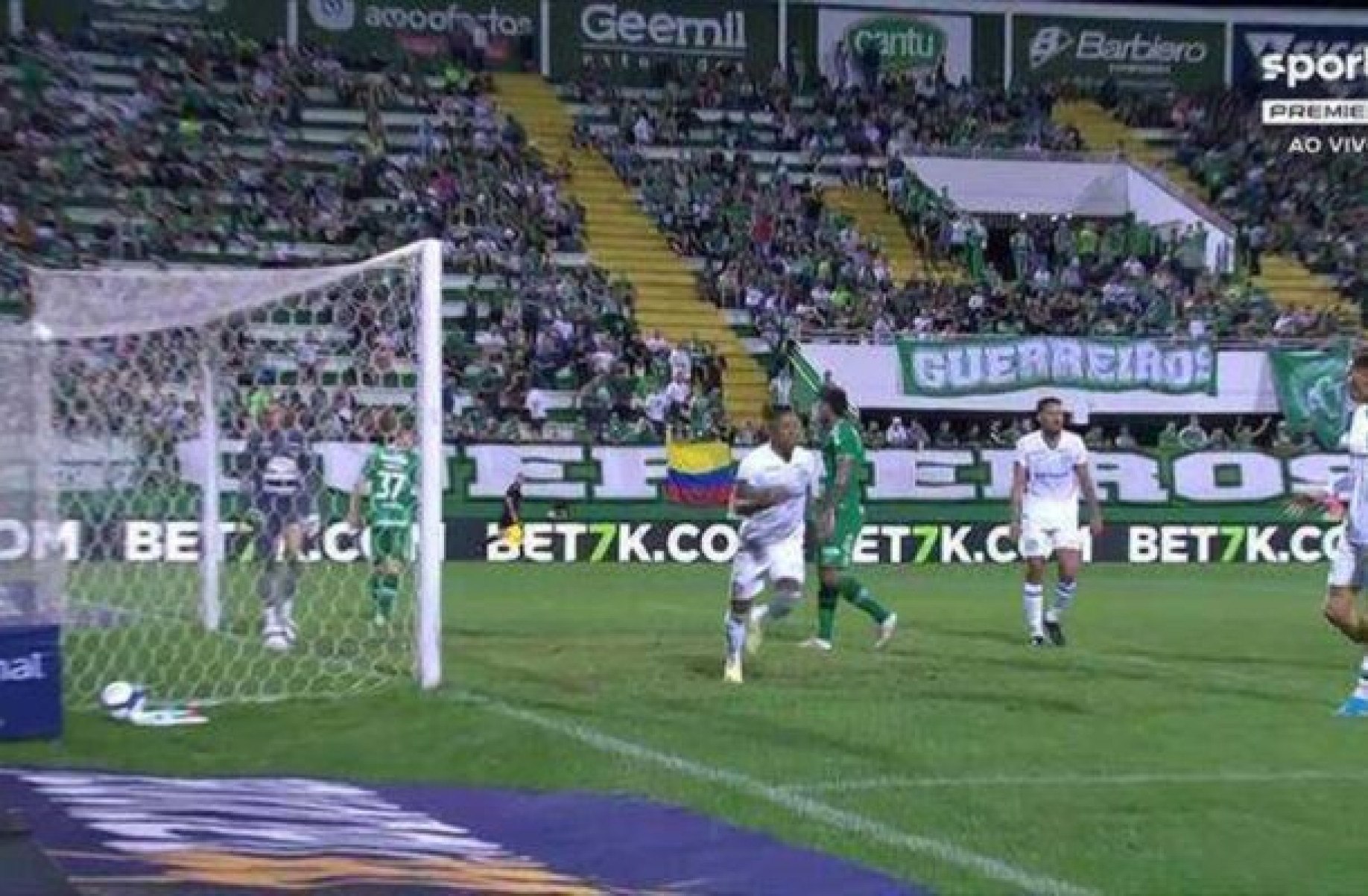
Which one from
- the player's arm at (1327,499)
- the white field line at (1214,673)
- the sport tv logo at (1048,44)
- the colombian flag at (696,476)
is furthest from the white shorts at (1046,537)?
the sport tv logo at (1048,44)

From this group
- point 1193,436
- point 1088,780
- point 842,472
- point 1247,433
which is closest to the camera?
point 1088,780

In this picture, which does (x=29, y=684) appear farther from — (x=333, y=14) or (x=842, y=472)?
(x=333, y=14)

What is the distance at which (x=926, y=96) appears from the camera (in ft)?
169

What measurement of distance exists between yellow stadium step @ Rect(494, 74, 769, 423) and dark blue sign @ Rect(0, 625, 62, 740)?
1064 inches

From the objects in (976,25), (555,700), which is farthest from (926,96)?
(555,700)

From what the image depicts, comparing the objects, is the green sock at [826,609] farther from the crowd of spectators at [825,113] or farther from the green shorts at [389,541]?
the crowd of spectators at [825,113]

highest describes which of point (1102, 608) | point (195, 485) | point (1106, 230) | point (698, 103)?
point (698, 103)

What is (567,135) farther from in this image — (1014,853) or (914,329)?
(1014,853)

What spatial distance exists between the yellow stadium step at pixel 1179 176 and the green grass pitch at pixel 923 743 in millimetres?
27699

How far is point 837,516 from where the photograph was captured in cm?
1720

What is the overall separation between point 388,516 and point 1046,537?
5563 mm

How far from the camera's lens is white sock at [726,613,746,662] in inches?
563

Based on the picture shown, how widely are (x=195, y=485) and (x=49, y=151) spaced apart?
974 inches

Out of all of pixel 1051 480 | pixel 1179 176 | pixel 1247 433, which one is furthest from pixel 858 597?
pixel 1179 176
